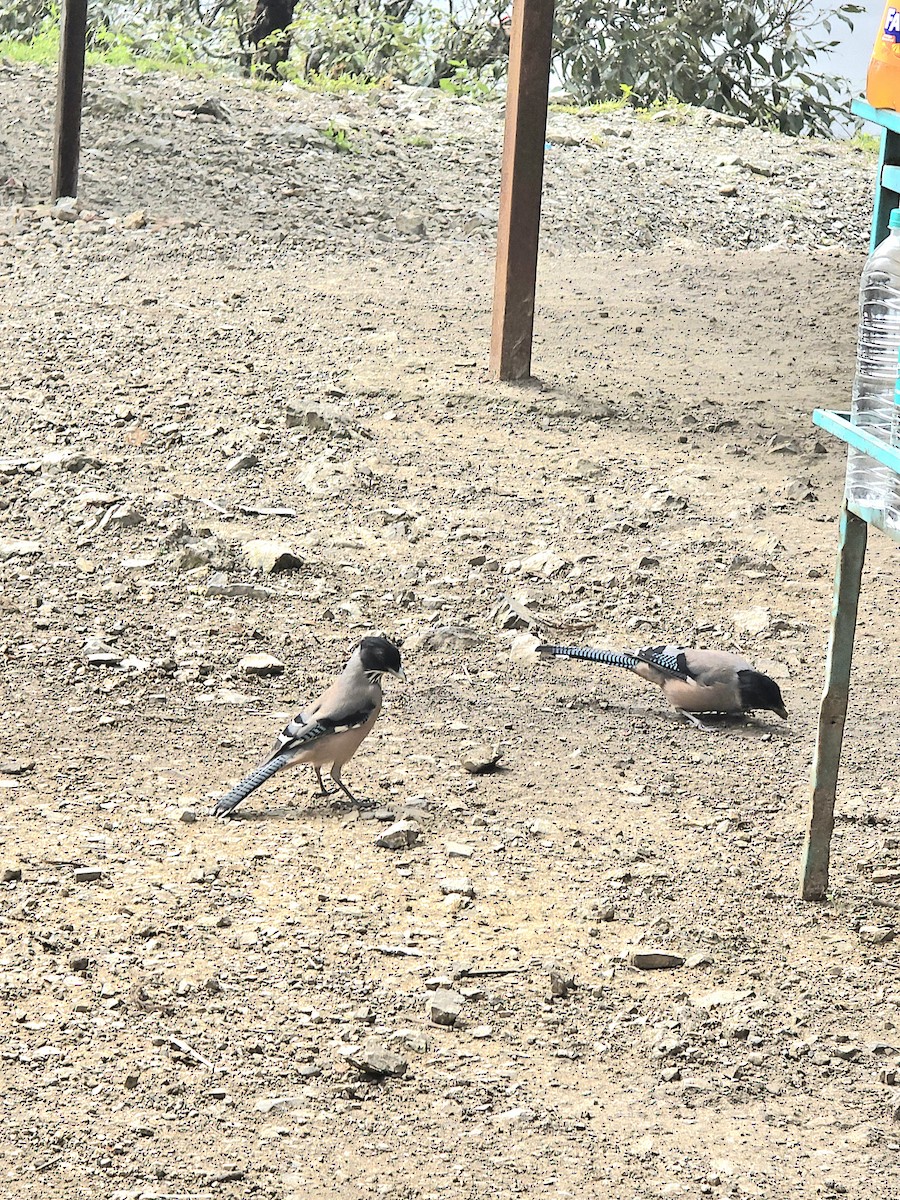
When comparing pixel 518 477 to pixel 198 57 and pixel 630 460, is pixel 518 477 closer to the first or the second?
pixel 630 460

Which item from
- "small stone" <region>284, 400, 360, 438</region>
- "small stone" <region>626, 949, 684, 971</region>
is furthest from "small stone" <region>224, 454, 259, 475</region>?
"small stone" <region>626, 949, 684, 971</region>

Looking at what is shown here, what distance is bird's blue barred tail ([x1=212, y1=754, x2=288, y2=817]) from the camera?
3.67 m

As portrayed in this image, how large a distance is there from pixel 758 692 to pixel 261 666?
1.43 m

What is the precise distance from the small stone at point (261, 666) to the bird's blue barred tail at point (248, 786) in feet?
2.86

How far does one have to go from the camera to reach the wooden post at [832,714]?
3.14 meters

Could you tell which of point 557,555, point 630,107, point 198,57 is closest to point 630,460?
point 557,555

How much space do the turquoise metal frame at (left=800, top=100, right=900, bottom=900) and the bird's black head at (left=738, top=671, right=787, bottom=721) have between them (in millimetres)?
801

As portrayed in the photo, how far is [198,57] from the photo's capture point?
1495 cm

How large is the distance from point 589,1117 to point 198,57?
1399 centimetres

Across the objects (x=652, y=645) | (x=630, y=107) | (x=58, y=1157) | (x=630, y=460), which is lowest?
(x=58, y=1157)

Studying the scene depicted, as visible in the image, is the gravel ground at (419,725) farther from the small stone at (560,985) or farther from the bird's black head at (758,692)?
the bird's black head at (758,692)

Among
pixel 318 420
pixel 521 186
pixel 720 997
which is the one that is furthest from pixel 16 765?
pixel 521 186

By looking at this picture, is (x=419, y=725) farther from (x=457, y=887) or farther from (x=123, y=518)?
(x=123, y=518)

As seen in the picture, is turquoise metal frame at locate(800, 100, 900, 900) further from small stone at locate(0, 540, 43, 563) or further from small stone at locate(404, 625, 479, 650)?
small stone at locate(0, 540, 43, 563)
